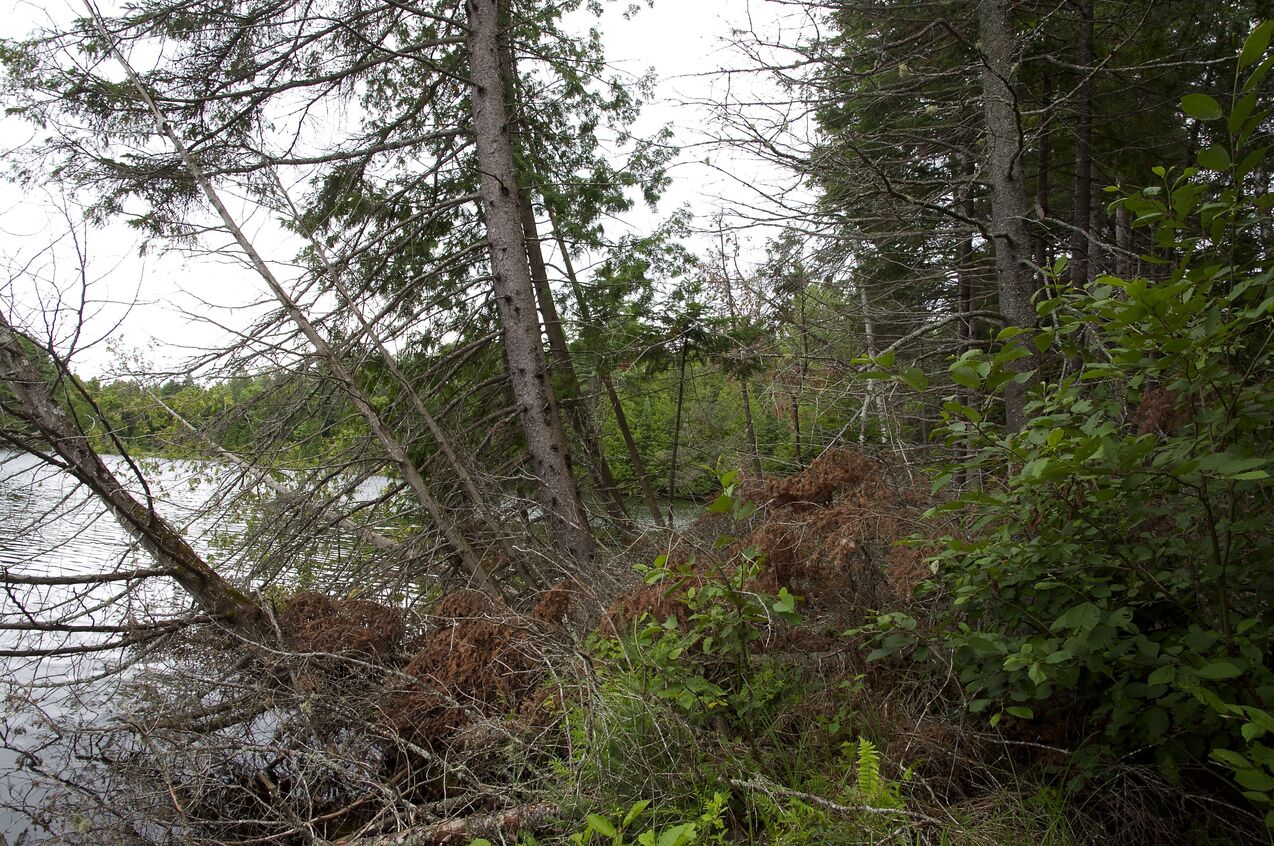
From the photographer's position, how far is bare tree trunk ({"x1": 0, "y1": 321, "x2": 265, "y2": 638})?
4.43 m

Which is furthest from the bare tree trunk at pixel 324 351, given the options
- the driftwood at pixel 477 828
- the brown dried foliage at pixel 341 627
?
the driftwood at pixel 477 828

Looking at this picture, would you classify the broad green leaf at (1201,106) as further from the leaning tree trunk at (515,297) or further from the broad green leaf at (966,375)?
the leaning tree trunk at (515,297)

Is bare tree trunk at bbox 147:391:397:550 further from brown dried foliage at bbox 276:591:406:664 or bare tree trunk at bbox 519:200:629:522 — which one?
bare tree trunk at bbox 519:200:629:522

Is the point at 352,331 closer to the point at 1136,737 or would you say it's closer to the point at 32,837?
the point at 32,837

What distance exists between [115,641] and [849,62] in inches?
272

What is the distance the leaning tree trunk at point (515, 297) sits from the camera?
22.7 feet

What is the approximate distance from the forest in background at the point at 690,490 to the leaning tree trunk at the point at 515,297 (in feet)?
0.14

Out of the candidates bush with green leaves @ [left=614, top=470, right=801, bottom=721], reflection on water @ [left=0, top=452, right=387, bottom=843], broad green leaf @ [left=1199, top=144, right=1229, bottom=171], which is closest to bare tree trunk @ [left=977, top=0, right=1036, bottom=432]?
bush with green leaves @ [left=614, top=470, right=801, bottom=721]

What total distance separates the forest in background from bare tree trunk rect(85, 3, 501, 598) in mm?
33

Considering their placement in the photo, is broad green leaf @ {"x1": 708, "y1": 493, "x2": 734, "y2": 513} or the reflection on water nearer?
broad green leaf @ {"x1": 708, "y1": 493, "x2": 734, "y2": 513}

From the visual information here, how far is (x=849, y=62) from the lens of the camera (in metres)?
6.07

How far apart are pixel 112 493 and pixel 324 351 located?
5.84 ft

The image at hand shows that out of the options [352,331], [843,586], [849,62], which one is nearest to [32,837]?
[352,331]

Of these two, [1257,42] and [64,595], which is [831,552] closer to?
[1257,42]
